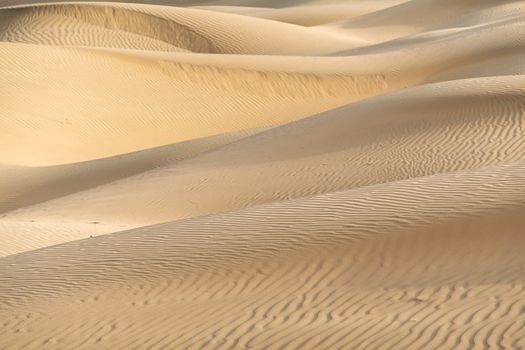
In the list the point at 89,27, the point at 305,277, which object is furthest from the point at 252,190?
the point at 89,27

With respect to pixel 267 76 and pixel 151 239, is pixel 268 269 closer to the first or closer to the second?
pixel 151 239

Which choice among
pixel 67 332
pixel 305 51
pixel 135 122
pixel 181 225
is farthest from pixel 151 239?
pixel 305 51

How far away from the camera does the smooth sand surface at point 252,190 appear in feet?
22.6

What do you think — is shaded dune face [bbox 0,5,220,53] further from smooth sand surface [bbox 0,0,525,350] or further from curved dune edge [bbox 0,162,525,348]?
curved dune edge [bbox 0,162,525,348]

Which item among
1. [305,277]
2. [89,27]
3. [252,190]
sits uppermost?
[89,27]

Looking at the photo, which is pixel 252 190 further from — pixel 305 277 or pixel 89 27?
pixel 89 27

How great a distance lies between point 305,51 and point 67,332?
31.0m

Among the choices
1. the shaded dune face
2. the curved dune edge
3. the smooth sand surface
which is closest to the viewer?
the curved dune edge

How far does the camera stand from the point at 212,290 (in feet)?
25.3

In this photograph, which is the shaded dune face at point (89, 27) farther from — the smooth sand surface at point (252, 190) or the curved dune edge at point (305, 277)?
the curved dune edge at point (305, 277)

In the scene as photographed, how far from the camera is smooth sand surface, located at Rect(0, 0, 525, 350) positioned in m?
6.89

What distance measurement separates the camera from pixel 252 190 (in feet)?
48.3

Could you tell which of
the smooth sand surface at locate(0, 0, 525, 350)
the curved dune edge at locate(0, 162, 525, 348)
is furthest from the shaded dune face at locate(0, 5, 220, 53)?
the curved dune edge at locate(0, 162, 525, 348)

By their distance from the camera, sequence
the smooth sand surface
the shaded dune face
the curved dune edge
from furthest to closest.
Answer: the shaded dune face
the smooth sand surface
the curved dune edge
